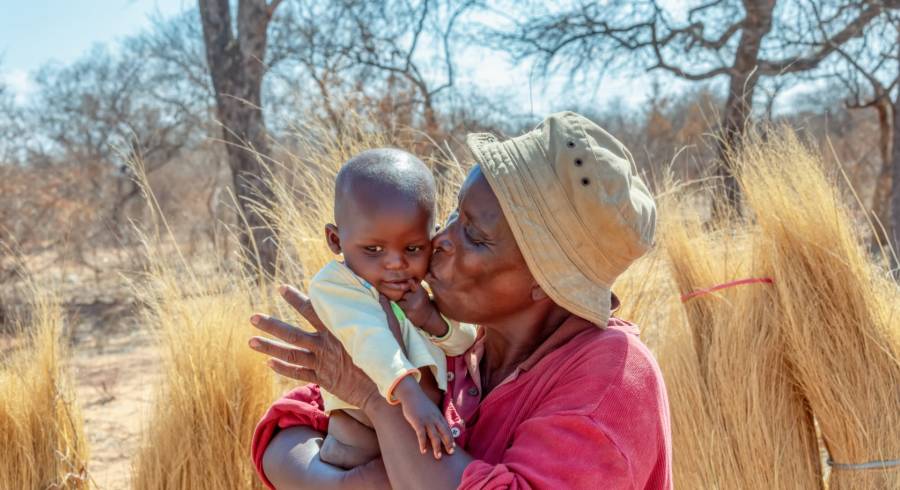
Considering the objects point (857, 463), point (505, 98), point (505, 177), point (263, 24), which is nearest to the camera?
point (505, 177)

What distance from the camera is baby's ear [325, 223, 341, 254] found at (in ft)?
5.66

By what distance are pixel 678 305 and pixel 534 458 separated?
1896mm

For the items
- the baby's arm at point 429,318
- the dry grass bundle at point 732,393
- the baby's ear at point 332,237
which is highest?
the baby's ear at point 332,237

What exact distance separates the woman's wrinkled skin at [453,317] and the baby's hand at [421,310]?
0.08m

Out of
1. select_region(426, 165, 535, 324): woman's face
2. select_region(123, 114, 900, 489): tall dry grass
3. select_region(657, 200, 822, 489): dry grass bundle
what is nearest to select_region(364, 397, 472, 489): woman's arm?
select_region(426, 165, 535, 324): woman's face

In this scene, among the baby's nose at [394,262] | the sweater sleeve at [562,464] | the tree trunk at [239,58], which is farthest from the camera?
the tree trunk at [239,58]

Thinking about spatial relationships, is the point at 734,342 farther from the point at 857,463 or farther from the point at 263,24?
the point at 263,24

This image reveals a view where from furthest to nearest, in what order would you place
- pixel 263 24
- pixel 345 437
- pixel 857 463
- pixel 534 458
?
pixel 263 24 → pixel 857 463 → pixel 345 437 → pixel 534 458

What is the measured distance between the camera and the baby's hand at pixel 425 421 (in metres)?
1.30

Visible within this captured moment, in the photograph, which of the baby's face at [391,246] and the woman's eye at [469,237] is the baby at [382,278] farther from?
the woman's eye at [469,237]

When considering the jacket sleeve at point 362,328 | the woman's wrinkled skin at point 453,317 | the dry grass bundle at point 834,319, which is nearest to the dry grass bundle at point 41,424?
the woman's wrinkled skin at point 453,317

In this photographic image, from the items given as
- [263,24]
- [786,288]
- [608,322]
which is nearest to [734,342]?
[786,288]

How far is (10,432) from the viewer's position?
2.75 metres

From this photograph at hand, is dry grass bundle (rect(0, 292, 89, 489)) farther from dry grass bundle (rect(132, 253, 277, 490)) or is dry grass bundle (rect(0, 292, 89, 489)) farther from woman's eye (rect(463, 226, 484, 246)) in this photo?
woman's eye (rect(463, 226, 484, 246))
